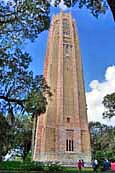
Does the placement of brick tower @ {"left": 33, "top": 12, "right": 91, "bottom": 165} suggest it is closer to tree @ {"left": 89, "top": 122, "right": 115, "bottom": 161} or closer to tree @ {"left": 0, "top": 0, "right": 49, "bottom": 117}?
tree @ {"left": 89, "top": 122, "right": 115, "bottom": 161}

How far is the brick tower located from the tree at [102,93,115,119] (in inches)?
890

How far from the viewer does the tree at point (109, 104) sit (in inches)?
1511

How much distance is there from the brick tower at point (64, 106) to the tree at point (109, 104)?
2261cm

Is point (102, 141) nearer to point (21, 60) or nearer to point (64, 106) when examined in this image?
point (64, 106)

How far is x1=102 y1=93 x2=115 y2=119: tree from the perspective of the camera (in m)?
38.4

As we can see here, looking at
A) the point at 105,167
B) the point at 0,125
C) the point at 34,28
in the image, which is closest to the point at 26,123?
the point at 105,167

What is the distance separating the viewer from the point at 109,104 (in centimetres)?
3888

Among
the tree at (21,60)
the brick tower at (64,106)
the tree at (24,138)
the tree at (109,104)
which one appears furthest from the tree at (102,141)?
the tree at (21,60)

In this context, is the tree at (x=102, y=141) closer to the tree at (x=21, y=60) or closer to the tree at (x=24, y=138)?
the tree at (x=24, y=138)

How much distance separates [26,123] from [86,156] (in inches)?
505

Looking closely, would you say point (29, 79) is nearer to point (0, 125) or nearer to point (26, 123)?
point (0, 125)

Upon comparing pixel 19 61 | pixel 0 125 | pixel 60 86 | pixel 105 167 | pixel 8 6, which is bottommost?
pixel 105 167

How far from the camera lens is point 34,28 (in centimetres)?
1695

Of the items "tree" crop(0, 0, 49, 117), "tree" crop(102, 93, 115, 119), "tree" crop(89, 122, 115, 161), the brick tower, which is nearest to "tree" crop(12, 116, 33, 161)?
the brick tower
